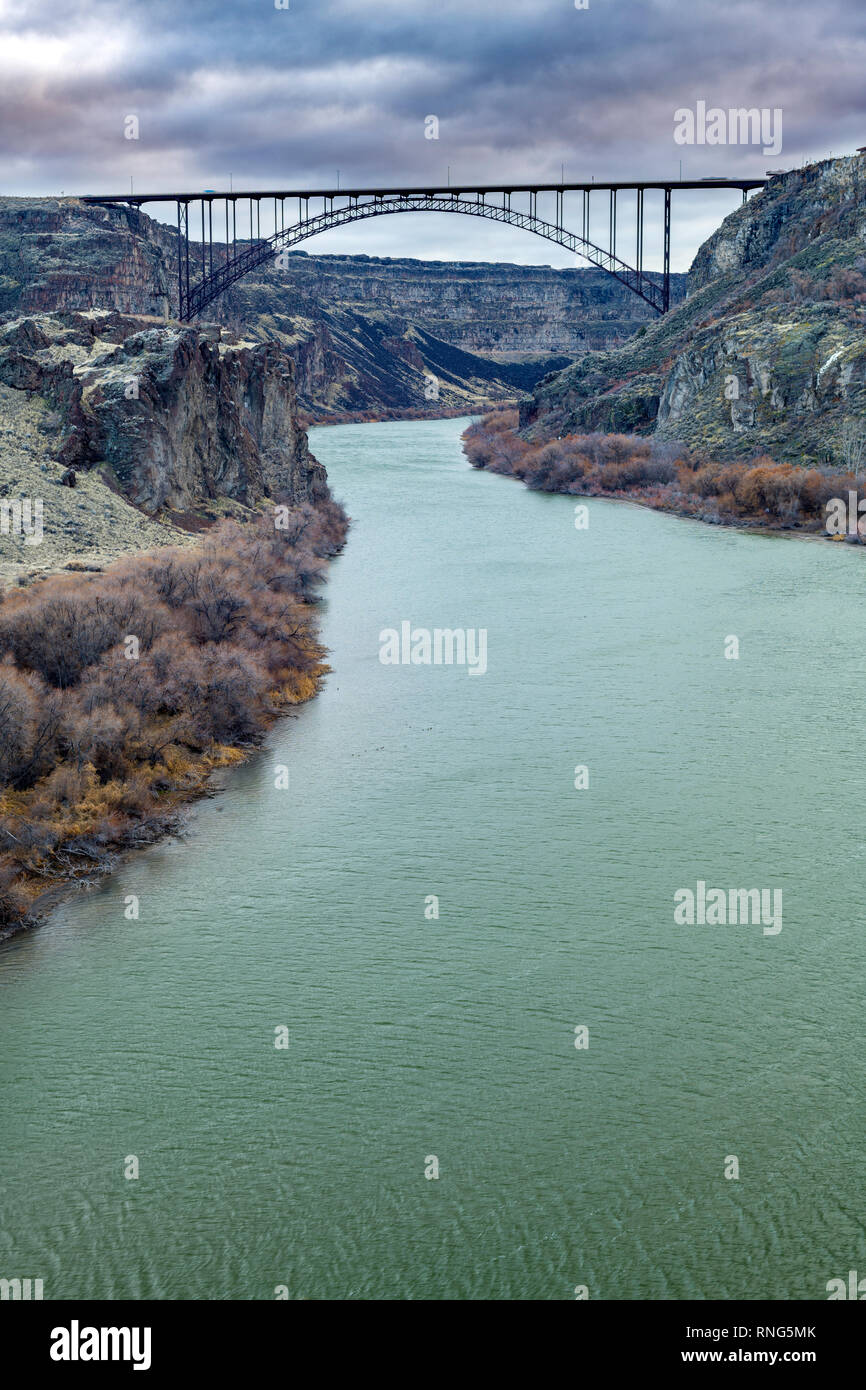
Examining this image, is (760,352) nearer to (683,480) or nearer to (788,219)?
(683,480)

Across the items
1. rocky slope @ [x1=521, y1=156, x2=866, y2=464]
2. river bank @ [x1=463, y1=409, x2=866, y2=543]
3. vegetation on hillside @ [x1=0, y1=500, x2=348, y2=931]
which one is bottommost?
vegetation on hillside @ [x1=0, y1=500, x2=348, y2=931]

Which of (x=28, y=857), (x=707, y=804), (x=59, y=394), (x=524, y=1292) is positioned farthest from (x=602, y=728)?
(x=59, y=394)

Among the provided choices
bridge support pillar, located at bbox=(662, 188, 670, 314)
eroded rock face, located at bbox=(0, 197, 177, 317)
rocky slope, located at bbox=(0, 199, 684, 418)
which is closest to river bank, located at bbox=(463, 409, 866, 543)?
bridge support pillar, located at bbox=(662, 188, 670, 314)

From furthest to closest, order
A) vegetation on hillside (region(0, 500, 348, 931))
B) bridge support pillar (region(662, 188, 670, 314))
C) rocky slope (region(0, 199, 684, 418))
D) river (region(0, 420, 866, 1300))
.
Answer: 1. rocky slope (region(0, 199, 684, 418))
2. bridge support pillar (region(662, 188, 670, 314))
3. vegetation on hillside (region(0, 500, 348, 931))
4. river (region(0, 420, 866, 1300))

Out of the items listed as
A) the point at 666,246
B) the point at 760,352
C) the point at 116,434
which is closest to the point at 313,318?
the point at 666,246

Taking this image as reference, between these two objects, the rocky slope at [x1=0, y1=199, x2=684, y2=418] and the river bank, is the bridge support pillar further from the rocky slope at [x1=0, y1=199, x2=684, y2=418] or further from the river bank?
the rocky slope at [x1=0, y1=199, x2=684, y2=418]
